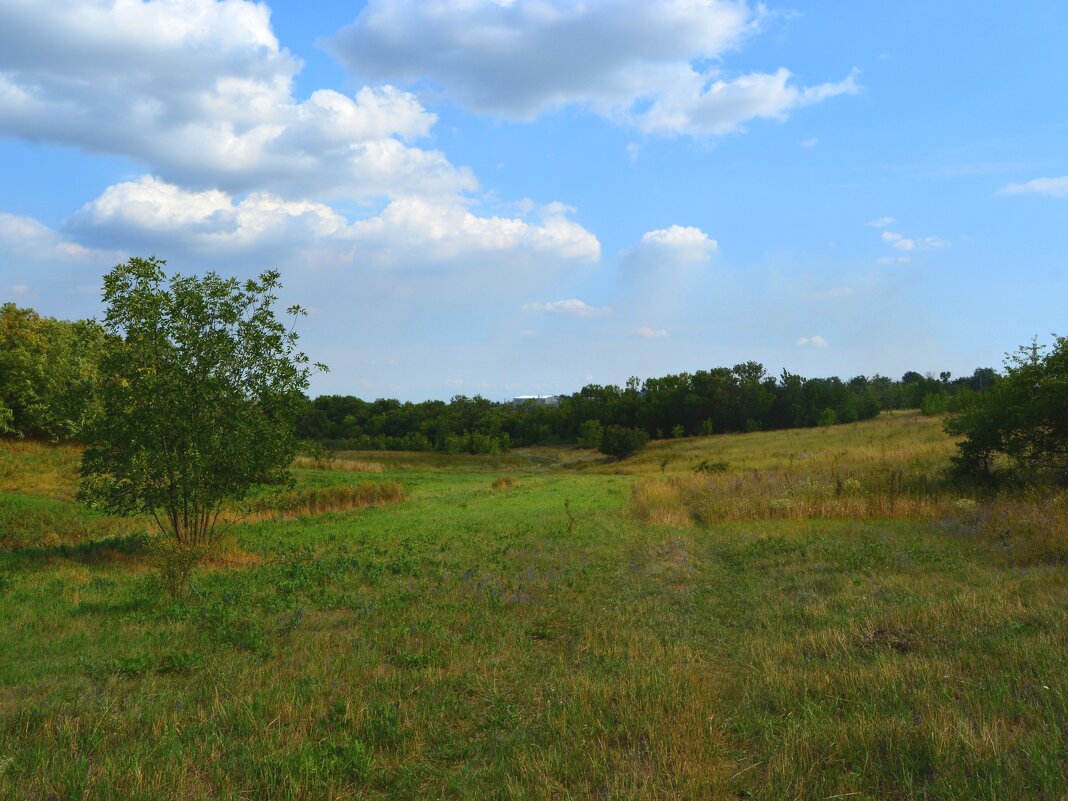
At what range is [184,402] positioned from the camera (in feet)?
53.5

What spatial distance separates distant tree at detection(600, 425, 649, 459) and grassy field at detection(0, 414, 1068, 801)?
67.7 m

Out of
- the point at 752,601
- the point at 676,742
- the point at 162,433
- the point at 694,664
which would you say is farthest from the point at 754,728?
the point at 162,433

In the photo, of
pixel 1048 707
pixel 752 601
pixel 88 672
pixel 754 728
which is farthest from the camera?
pixel 752 601

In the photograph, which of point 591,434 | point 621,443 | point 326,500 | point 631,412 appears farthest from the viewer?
point 631,412

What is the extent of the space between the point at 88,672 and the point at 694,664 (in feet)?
23.7

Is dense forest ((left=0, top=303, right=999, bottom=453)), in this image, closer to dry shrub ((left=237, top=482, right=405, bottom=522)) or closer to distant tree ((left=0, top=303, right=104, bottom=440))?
distant tree ((left=0, top=303, right=104, bottom=440))

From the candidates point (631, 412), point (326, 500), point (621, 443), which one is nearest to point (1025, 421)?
point (326, 500)

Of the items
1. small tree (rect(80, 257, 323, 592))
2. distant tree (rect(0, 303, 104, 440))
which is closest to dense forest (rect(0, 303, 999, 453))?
distant tree (rect(0, 303, 104, 440))

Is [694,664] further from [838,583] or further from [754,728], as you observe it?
[838,583]

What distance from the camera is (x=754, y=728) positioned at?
5.95 m

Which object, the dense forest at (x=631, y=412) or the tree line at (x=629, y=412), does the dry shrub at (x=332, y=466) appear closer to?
the dense forest at (x=631, y=412)

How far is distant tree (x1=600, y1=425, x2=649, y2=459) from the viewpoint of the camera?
85.5 meters

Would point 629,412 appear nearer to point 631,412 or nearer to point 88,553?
point 631,412

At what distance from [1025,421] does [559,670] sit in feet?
71.7
